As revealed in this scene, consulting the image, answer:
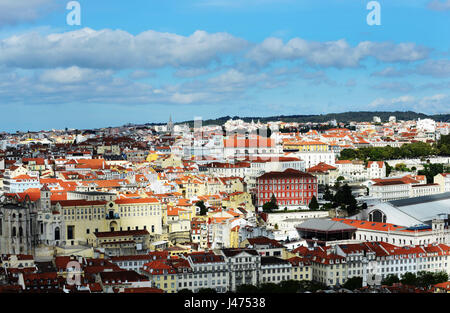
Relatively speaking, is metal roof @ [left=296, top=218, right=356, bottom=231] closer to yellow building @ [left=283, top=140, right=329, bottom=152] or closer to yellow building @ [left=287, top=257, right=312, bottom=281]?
yellow building @ [left=287, top=257, right=312, bottom=281]

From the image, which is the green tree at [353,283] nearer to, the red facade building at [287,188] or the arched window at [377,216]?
the arched window at [377,216]

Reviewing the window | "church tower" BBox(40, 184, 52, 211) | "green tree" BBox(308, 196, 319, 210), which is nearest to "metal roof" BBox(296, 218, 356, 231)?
"green tree" BBox(308, 196, 319, 210)

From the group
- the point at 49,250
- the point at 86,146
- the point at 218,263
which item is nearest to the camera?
the point at 218,263

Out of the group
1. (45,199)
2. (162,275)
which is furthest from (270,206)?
(162,275)

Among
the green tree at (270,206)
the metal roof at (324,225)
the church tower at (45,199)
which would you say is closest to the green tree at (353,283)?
the metal roof at (324,225)

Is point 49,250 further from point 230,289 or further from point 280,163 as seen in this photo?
point 280,163

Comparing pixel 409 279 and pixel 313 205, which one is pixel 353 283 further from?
pixel 313 205
